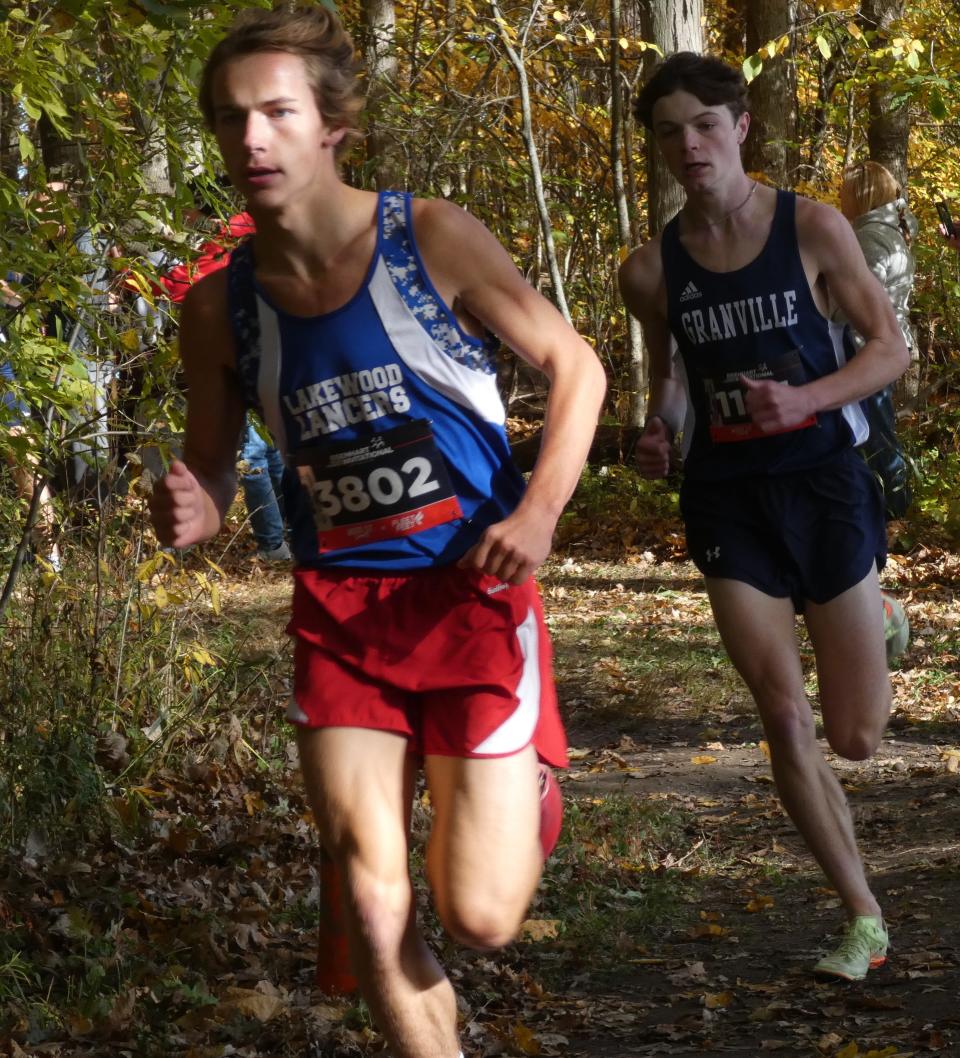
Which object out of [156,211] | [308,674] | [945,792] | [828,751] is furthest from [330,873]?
[828,751]

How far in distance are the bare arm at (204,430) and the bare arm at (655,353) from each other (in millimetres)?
1512

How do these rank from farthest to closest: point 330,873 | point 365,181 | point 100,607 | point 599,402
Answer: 1. point 365,181
2. point 100,607
3. point 330,873
4. point 599,402

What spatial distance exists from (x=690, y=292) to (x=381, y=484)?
5.75 feet

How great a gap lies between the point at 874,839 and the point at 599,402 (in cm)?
333

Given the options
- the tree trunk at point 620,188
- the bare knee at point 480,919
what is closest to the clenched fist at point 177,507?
the bare knee at point 480,919

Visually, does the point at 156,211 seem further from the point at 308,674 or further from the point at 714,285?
the point at 308,674

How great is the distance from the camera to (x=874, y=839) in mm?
5812

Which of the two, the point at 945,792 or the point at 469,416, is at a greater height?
the point at 469,416

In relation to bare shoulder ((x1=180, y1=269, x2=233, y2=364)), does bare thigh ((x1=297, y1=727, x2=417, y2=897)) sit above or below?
below

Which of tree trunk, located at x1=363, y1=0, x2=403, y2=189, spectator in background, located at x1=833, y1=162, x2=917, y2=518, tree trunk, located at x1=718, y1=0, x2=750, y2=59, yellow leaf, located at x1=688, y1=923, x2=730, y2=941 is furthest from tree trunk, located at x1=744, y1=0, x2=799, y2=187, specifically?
yellow leaf, located at x1=688, y1=923, x2=730, y2=941

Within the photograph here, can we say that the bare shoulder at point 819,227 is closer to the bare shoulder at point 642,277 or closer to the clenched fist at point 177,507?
the bare shoulder at point 642,277

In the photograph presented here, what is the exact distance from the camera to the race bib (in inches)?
172

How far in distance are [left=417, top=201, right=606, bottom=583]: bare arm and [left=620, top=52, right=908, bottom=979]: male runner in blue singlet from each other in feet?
4.24

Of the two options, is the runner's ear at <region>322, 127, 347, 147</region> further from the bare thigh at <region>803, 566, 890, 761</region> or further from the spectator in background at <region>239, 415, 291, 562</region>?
the spectator in background at <region>239, 415, 291, 562</region>
